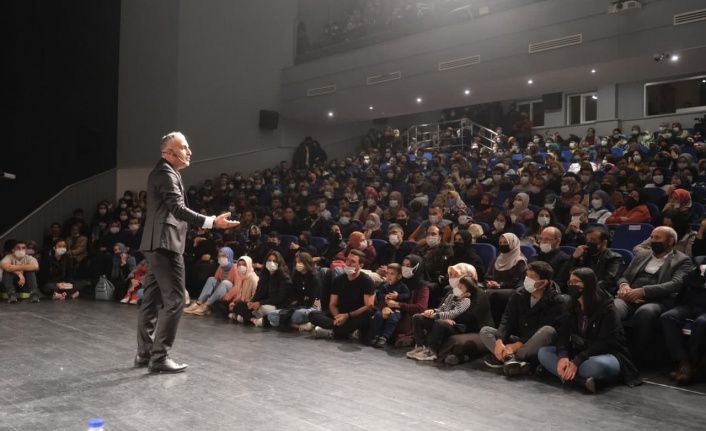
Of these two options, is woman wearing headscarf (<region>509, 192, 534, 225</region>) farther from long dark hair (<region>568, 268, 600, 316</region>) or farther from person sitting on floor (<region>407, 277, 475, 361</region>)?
long dark hair (<region>568, 268, 600, 316</region>)

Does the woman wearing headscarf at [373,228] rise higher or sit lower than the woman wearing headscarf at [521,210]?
lower

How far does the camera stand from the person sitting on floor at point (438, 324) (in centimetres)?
427

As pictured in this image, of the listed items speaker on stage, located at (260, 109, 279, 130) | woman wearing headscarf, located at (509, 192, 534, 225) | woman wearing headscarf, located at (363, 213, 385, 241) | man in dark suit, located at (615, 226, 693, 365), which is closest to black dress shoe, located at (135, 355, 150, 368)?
man in dark suit, located at (615, 226, 693, 365)

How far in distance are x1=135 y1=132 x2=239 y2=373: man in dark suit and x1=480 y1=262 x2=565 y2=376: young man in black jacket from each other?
6.27 feet

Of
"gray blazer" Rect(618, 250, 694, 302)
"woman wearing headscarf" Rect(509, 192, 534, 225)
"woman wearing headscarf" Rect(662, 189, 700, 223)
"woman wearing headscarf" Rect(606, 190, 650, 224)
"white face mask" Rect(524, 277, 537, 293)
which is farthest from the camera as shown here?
"woman wearing headscarf" Rect(509, 192, 534, 225)

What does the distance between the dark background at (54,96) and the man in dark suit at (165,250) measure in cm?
753

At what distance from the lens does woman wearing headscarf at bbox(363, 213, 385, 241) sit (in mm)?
7121

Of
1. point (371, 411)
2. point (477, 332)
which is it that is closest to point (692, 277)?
point (477, 332)

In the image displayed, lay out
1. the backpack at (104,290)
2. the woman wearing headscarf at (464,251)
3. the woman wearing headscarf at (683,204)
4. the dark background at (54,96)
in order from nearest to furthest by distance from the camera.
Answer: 1. the woman wearing headscarf at (464,251)
2. the woman wearing headscarf at (683,204)
3. the backpack at (104,290)
4. the dark background at (54,96)

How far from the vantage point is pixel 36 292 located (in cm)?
742

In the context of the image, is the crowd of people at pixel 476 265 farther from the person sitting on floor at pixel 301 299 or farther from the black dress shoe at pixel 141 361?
the black dress shoe at pixel 141 361

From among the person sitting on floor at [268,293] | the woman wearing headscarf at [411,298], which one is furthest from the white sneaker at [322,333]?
the person sitting on floor at [268,293]

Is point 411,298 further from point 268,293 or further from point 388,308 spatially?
point 268,293

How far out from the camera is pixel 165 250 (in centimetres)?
348
